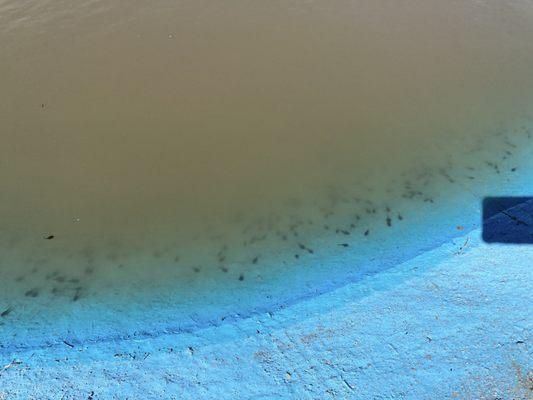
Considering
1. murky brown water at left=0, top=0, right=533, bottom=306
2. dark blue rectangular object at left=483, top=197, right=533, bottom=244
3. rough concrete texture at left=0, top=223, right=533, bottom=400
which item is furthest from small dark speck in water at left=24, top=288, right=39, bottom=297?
dark blue rectangular object at left=483, top=197, right=533, bottom=244

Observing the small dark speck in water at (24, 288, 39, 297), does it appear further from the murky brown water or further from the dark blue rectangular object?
the dark blue rectangular object

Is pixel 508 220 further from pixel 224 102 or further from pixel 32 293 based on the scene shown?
pixel 32 293

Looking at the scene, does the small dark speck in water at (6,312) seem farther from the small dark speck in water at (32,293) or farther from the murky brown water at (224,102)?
the murky brown water at (224,102)

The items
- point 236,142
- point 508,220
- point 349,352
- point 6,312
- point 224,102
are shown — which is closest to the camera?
point 349,352

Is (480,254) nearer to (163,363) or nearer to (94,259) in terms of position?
(163,363)

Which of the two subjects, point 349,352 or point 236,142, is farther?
point 236,142

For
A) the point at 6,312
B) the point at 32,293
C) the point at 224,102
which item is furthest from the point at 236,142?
the point at 6,312
